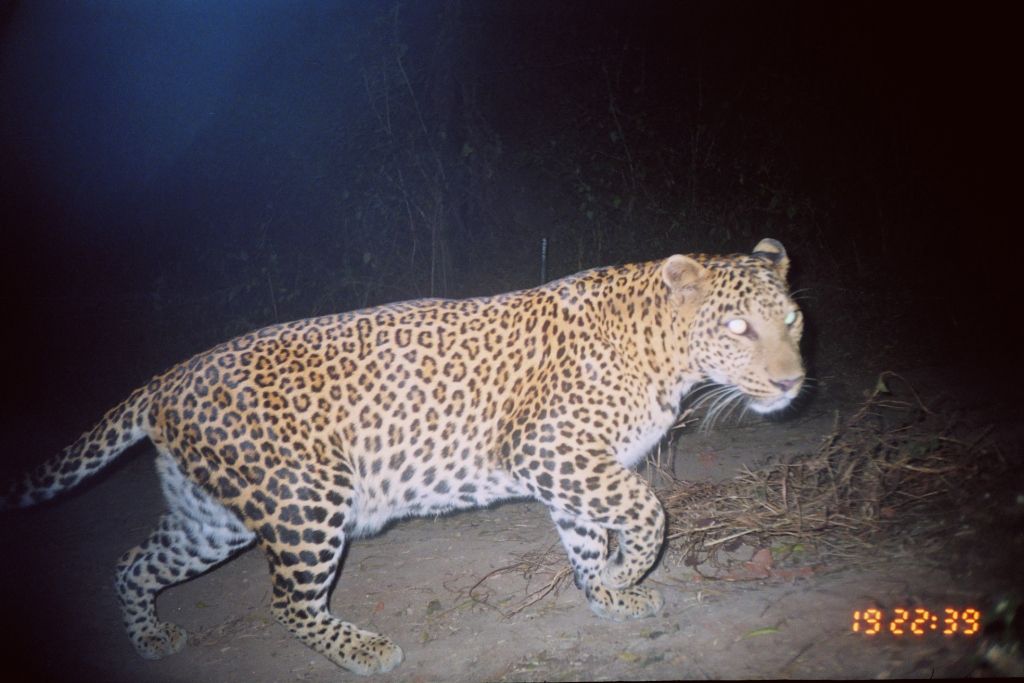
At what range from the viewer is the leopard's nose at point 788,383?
3917 millimetres

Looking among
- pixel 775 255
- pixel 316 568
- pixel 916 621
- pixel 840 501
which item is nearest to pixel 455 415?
pixel 316 568

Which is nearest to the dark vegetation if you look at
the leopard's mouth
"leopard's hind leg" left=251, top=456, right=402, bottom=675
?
the leopard's mouth

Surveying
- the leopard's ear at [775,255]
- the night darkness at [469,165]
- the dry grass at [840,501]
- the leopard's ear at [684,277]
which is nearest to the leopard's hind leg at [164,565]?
the dry grass at [840,501]

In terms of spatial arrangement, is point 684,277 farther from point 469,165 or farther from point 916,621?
point 469,165

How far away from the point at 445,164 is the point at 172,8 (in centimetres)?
830

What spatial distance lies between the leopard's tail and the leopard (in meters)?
0.01

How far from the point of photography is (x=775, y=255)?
14.6 feet

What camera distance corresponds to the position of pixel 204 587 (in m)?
5.61

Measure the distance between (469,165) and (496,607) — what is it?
9000 millimetres

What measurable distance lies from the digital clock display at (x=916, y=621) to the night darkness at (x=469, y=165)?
15.5 feet

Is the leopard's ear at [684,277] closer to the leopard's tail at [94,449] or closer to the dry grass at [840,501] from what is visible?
the dry grass at [840,501]

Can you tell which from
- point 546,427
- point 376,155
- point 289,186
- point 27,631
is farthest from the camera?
point 289,186

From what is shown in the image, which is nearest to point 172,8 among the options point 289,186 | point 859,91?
point 289,186

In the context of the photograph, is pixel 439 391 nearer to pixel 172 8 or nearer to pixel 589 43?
pixel 589 43
